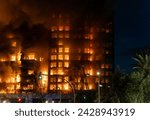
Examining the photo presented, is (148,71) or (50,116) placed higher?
(148,71)

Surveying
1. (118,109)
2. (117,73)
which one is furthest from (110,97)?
(118,109)

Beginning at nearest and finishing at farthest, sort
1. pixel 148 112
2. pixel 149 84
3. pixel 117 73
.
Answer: pixel 148 112
pixel 149 84
pixel 117 73

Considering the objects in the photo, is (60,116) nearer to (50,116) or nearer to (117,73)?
(50,116)

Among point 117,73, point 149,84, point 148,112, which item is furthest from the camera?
point 117,73

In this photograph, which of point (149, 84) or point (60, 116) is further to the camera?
point (149, 84)

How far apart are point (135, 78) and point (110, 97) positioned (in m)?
9.68

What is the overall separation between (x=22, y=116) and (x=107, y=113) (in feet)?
4.99

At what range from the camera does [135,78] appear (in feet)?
154

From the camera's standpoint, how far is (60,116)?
905 cm

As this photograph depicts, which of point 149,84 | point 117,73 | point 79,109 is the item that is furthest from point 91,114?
point 117,73

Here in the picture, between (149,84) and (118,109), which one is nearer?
(118,109)

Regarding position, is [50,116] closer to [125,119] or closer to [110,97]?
[125,119]

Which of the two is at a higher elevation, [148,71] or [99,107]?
[148,71]

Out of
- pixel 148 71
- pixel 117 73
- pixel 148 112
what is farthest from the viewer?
pixel 117 73
